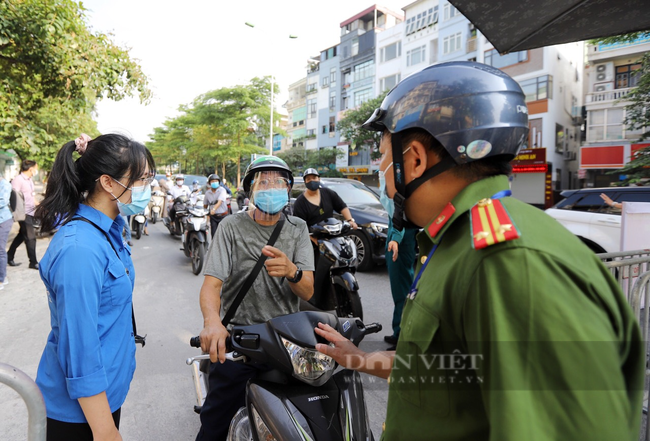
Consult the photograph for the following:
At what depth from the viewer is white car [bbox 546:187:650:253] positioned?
23.5ft

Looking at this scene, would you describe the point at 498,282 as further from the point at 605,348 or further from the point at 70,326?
the point at 70,326

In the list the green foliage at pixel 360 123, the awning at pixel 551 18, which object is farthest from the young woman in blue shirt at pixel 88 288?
the green foliage at pixel 360 123

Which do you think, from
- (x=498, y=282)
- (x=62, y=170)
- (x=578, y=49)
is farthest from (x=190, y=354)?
(x=578, y=49)

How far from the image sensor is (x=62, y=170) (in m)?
1.71

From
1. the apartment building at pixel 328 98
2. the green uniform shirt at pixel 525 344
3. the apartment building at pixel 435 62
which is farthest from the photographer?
the apartment building at pixel 328 98

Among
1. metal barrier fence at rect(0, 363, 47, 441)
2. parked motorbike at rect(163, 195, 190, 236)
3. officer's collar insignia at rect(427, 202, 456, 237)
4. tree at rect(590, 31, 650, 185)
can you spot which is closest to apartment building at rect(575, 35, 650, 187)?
tree at rect(590, 31, 650, 185)

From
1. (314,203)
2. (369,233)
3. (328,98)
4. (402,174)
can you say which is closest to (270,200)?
(402,174)

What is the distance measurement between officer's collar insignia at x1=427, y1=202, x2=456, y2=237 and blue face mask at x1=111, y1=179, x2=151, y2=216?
4.80 feet

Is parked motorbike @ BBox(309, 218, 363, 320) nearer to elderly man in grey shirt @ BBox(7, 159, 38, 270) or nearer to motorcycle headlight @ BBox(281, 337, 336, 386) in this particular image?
motorcycle headlight @ BBox(281, 337, 336, 386)

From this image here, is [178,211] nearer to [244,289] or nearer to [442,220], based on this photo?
[244,289]

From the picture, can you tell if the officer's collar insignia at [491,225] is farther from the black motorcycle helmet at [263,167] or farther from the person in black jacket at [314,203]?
the person in black jacket at [314,203]

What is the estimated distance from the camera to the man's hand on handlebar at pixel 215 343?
1.71 meters

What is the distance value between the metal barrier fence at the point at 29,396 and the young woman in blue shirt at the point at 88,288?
0.59 feet

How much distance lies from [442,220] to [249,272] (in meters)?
1.47
